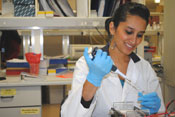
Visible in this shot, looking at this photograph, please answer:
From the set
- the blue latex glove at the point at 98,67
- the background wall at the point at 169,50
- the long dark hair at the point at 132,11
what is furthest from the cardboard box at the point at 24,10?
the background wall at the point at 169,50

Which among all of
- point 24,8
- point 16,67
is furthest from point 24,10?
point 16,67

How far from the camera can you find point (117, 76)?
1.20 m

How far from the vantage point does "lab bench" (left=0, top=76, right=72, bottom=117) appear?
63.3 inches

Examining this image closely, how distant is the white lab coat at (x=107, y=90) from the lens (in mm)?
957

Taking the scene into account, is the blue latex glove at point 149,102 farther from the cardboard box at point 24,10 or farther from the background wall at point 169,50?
the cardboard box at point 24,10

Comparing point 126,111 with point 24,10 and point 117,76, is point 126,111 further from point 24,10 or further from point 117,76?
point 24,10

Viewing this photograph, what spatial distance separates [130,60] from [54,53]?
3764 millimetres

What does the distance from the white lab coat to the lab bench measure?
630 mm

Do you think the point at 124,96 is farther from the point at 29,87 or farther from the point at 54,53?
the point at 54,53

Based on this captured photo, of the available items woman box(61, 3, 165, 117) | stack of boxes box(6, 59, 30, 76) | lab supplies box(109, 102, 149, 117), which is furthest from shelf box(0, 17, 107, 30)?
lab supplies box(109, 102, 149, 117)

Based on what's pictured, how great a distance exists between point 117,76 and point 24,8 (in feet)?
3.97

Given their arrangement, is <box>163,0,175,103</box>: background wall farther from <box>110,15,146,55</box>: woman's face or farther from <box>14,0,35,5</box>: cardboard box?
<box>14,0,35,5</box>: cardboard box

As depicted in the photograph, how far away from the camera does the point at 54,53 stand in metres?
4.91

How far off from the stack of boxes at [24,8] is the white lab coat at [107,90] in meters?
0.97
